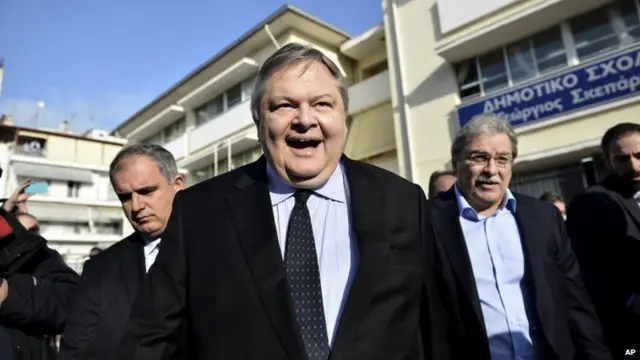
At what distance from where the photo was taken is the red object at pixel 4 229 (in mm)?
2017

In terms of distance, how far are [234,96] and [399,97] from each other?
8.03m

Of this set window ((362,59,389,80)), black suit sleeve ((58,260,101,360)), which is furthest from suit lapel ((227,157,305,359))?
window ((362,59,389,80))

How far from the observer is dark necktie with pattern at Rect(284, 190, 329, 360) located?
1144 mm

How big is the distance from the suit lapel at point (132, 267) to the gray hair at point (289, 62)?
1072 mm

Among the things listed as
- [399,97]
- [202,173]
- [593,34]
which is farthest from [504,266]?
[202,173]

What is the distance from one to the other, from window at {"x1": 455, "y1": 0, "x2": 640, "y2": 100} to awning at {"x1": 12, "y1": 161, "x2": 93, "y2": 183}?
29999mm

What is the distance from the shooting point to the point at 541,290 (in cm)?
195

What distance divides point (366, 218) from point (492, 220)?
3.84 ft

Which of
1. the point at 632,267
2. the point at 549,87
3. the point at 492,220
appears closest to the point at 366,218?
the point at 492,220

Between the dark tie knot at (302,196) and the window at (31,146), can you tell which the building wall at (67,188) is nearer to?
the window at (31,146)

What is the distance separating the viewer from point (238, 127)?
16.6m

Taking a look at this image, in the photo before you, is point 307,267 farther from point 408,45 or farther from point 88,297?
point 408,45

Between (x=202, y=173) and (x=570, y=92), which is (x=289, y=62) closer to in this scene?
(x=570, y=92)

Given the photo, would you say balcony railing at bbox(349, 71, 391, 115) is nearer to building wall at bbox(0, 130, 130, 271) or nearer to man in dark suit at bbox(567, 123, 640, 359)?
man in dark suit at bbox(567, 123, 640, 359)
